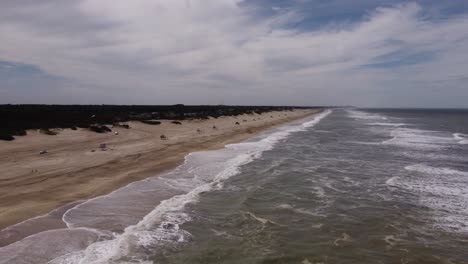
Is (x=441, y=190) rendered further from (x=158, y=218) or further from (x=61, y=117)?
(x=61, y=117)

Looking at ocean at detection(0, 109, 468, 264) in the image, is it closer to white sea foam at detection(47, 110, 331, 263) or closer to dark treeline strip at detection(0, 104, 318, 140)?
white sea foam at detection(47, 110, 331, 263)

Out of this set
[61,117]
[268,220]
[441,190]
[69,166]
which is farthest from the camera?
[61,117]

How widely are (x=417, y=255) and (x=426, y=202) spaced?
5085 millimetres

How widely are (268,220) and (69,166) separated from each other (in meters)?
9.84

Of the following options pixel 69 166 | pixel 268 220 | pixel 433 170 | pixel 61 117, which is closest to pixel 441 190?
pixel 433 170

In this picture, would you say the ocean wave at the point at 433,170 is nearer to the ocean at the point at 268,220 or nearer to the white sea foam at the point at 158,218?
the ocean at the point at 268,220

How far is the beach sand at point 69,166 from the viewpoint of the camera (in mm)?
11281

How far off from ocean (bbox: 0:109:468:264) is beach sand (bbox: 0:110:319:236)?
888mm

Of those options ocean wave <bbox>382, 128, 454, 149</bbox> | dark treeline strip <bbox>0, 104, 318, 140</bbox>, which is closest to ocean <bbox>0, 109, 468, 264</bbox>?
ocean wave <bbox>382, 128, 454, 149</bbox>

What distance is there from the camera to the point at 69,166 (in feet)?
54.8

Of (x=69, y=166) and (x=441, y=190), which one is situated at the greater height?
(x=69, y=166)

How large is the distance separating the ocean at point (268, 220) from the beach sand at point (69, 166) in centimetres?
89

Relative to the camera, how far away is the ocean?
816cm

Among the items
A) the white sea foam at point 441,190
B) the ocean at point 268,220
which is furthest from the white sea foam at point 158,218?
the white sea foam at point 441,190
